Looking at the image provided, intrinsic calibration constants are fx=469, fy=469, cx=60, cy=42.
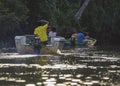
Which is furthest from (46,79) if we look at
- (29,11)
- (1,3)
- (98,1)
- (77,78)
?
(98,1)

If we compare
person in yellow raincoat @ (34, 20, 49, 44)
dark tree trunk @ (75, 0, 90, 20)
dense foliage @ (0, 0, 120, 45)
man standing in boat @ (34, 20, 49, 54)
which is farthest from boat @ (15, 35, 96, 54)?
dark tree trunk @ (75, 0, 90, 20)

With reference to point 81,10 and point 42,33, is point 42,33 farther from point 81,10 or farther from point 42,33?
point 81,10

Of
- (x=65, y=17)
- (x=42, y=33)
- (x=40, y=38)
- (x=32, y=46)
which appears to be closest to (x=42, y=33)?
(x=42, y=33)

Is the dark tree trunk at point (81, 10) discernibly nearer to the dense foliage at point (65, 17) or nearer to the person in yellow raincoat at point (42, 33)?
the dense foliage at point (65, 17)

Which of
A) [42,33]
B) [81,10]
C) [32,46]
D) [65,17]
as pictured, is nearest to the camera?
[32,46]

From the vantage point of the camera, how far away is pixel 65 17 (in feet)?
173

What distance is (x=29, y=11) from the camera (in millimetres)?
52656

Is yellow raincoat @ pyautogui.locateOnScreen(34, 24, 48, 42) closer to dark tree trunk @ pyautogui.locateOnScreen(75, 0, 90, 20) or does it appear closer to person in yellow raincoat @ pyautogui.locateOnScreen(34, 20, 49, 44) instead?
person in yellow raincoat @ pyautogui.locateOnScreen(34, 20, 49, 44)

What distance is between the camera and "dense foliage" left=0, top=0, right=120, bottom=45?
48.1m

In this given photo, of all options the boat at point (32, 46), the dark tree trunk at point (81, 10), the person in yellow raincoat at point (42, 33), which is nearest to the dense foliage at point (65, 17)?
the dark tree trunk at point (81, 10)

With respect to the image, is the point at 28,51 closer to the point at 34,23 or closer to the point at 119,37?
the point at 34,23

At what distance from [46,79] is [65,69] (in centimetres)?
334

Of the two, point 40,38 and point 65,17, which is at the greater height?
point 40,38

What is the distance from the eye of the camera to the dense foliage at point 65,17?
158 ft
